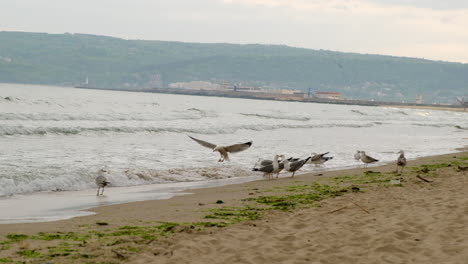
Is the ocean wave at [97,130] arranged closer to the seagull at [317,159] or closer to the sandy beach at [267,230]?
the seagull at [317,159]

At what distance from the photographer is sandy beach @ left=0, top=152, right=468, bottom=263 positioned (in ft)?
17.3

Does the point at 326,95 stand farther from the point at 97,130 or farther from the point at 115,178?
the point at 115,178

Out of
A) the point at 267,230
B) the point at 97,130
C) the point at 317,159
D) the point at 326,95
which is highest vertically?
the point at 267,230

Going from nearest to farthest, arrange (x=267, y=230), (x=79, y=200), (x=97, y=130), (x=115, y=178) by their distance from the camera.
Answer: (x=267, y=230) < (x=79, y=200) < (x=115, y=178) < (x=97, y=130)

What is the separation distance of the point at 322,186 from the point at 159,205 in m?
3.30

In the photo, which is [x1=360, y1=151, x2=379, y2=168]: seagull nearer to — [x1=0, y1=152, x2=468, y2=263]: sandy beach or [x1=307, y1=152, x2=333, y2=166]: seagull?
[x1=307, y1=152, x2=333, y2=166]: seagull

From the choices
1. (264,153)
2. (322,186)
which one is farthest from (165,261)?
(264,153)

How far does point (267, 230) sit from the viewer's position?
638 cm

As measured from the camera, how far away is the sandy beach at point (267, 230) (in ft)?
17.3

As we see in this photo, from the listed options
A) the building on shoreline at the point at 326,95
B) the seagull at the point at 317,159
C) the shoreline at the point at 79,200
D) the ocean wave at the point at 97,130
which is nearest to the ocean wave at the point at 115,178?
the shoreline at the point at 79,200

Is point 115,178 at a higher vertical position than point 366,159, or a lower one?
lower

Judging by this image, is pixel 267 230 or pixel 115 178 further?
pixel 115 178

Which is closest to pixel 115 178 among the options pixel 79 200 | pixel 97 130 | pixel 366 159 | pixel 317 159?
pixel 79 200

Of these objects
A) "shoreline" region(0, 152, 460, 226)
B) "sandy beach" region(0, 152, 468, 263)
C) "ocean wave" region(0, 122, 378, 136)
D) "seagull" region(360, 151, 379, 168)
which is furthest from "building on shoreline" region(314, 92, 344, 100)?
"sandy beach" region(0, 152, 468, 263)
